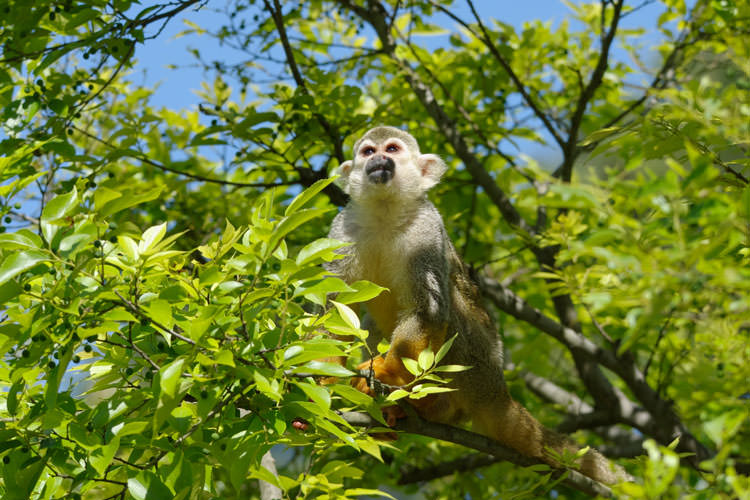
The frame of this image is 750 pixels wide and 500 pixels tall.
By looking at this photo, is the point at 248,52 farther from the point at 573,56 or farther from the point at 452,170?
the point at 573,56

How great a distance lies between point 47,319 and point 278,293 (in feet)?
2.83

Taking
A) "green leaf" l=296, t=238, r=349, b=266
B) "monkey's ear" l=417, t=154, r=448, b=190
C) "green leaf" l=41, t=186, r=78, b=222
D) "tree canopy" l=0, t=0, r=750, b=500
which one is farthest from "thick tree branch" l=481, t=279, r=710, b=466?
"green leaf" l=41, t=186, r=78, b=222

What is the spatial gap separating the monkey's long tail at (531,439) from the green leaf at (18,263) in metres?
4.19

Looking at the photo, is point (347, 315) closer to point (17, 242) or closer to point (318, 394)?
point (318, 394)

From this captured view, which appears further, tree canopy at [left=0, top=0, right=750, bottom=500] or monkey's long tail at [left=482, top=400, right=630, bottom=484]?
monkey's long tail at [left=482, top=400, right=630, bottom=484]

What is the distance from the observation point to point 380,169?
6086 mm

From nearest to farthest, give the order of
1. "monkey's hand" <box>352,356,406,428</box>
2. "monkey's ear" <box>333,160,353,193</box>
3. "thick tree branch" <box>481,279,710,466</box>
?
1. "monkey's hand" <box>352,356,406,428</box>
2. "monkey's ear" <box>333,160,353,193</box>
3. "thick tree branch" <box>481,279,710,466</box>

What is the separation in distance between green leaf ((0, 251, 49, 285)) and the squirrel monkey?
10.1ft

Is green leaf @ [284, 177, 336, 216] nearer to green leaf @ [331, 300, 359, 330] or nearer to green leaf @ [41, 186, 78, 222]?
green leaf @ [331, 300, 359, 330]

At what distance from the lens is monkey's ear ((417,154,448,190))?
6520 mm

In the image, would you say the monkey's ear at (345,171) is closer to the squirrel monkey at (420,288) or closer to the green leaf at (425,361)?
the squirrel monkey at (420,288)

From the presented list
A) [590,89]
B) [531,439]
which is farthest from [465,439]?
[590,89]

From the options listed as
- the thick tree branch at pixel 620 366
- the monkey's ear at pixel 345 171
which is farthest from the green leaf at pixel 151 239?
the thick tree branch at pixel 620 366

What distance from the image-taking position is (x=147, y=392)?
3002mm
